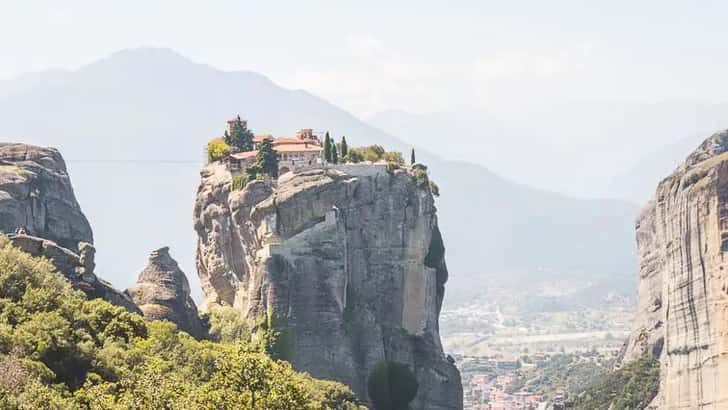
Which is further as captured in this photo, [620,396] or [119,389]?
[620,396]

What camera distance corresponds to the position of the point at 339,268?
84.9 meters

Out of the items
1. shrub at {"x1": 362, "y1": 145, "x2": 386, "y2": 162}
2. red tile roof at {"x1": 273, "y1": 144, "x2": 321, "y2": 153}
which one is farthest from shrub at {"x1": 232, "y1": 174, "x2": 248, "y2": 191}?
shrub at {"x1": 362, "y1": 145, "x2": 386, "y2": 162}

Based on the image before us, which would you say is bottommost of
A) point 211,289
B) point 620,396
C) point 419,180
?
point 620,396

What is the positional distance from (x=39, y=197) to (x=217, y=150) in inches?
712

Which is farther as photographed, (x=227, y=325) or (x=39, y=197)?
(x=227, y=325)

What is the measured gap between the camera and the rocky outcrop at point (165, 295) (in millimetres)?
70500

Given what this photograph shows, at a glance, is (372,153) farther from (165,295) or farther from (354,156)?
(165,295)

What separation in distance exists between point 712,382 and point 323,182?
2276cm

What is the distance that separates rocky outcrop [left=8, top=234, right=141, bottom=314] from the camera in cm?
5997

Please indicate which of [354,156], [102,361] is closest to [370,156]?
[354,156]

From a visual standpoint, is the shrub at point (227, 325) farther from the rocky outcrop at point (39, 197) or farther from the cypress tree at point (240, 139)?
the cypress tree at point (240, 139)

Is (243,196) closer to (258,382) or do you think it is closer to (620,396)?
(620,396)

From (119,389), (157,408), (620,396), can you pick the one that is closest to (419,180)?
(620,396)

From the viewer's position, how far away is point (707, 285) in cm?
8031
